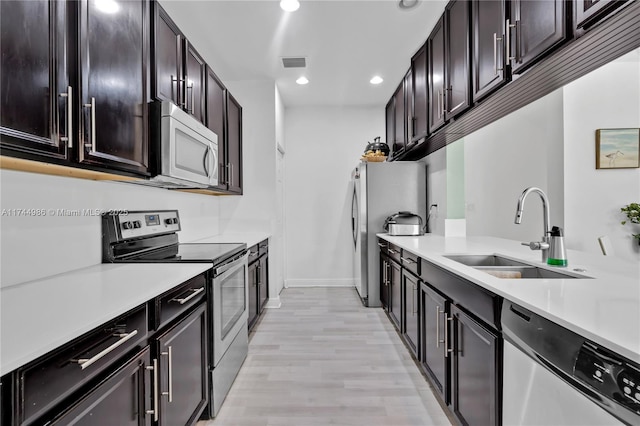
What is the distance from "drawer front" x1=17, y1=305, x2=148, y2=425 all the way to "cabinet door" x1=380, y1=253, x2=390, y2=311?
2.73 metres

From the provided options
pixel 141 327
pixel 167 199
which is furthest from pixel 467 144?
pixel 141 327

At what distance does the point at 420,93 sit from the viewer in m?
2.99

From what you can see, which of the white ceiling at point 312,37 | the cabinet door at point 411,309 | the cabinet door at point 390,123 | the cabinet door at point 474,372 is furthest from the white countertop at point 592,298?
the cabinet door at point 390,123

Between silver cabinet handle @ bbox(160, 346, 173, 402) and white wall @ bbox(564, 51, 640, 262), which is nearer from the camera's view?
silver cabinet handle @ bbox(160, 346, 173, 402)

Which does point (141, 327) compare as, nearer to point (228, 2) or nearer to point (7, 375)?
point (7, 375)

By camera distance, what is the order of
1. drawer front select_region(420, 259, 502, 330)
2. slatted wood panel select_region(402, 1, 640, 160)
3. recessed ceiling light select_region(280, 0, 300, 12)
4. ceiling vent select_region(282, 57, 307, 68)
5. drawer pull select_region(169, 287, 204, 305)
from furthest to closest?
ceiling vent select_region(282, 57, 307, 68), recessed ceiling light select_region(280, 0, 300, 12), drawer pull select_region(169, 287, 204, 305), drawer front select_region(420, 259, 502, 330), slatted wood panel select_region(402, 1, 640, 160)

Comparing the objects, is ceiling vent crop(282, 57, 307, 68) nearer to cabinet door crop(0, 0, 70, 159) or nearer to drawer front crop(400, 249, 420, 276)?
drawer front crop(400, 249, 420, 276)

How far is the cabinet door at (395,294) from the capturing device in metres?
2.87

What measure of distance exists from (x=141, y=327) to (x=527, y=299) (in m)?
1.33

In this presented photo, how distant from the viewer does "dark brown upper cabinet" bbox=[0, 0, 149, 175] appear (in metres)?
0.99

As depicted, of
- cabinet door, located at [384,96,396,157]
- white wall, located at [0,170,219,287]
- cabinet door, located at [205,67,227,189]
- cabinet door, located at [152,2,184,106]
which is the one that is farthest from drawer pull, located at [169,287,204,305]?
cabinet door, located at [384,96,396,157]

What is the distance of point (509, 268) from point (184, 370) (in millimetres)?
1729

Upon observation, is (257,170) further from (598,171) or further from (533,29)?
(598,171)

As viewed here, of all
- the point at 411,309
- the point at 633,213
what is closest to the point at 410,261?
the point at 411,309
